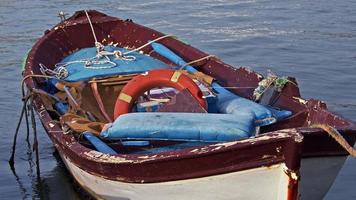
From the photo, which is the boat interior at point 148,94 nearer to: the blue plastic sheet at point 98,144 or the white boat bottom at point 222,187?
the blue plastic sheet at point 98,144

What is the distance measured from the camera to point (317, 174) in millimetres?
6051

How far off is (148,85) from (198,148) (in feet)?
6.28

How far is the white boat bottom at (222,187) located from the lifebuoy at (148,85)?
1.15 m

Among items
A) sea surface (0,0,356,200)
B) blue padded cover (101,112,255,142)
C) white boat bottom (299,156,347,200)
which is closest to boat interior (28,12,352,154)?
blue padded cover (101,112,255,142)

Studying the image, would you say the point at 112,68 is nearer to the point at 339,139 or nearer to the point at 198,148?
the point at 198,148

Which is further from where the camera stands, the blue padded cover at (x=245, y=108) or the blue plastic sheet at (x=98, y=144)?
the blue padded cover at (x=245, y=108)

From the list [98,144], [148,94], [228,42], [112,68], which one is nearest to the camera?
[98,144]

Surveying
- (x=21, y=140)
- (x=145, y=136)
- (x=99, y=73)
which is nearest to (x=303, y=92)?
(x=99, y=73)

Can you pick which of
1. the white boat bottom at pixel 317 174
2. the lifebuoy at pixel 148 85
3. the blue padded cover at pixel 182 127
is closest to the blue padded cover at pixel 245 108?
the blue padded cover at pixel 182 127

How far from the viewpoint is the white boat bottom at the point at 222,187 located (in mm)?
5750

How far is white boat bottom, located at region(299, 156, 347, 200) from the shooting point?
5.93 metres

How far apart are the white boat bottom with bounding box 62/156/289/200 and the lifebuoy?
1.15m

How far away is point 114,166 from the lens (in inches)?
250

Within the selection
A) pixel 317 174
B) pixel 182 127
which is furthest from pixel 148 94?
pixel 317 174
